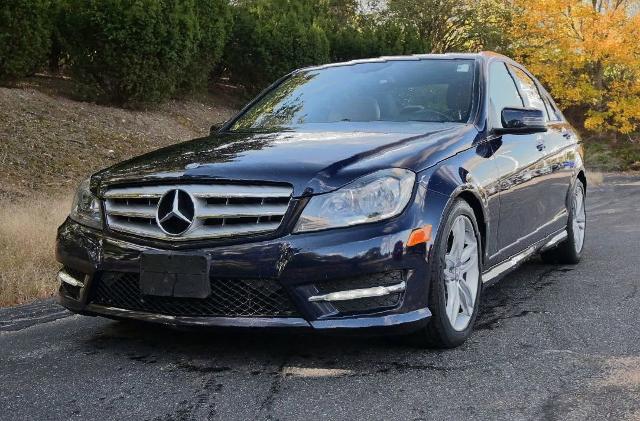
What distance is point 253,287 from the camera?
3.66 meters

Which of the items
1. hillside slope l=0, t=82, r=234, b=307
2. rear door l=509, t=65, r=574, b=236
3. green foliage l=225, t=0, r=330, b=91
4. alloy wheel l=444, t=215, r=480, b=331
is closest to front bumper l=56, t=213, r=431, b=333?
alloy wheel l=444, t=215, r=480, b=331

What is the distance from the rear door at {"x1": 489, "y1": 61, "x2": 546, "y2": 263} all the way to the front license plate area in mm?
1774

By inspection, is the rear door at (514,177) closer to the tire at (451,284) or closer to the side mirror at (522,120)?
the side mirror at (522,120)

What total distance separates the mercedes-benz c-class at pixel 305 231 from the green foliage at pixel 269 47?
15.7m

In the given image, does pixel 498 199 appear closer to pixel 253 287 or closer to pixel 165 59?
pixel 253 287

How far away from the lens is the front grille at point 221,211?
3660mm

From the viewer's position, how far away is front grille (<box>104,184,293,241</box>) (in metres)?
3.66

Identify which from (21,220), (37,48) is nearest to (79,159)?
(37,48)

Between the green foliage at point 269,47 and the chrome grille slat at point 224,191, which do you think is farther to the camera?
the green foliage at point 269,47

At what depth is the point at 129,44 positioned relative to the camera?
14.4 metres

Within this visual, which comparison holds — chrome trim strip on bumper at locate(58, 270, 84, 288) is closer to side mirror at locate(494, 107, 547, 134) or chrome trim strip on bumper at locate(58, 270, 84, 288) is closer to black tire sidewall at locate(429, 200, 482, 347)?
black tire sidewall at locate(429, 200, 482, 347)

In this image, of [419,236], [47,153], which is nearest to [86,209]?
[419,236]

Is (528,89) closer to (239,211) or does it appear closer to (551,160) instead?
(551,160)

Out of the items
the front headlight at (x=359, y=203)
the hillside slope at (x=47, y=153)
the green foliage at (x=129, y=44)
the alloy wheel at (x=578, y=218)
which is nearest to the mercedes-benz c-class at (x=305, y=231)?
the front headlight at (x=359, y=203)
